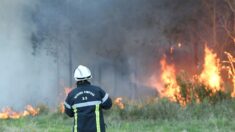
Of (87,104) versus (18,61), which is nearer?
(87,104)

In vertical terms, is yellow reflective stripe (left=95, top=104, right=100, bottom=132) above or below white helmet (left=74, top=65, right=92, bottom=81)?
below

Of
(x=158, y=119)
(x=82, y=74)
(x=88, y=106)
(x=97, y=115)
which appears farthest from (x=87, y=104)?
(x=158, y=119)

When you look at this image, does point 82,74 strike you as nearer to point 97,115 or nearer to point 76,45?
point 97,115

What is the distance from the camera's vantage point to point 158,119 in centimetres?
1403

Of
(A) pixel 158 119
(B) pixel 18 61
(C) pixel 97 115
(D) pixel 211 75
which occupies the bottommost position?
Answer: (A) pixel 158 119

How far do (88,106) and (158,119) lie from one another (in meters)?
7.25

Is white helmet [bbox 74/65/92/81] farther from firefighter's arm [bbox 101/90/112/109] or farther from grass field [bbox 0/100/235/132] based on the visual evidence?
grass field [bbox 0/100/235/132]

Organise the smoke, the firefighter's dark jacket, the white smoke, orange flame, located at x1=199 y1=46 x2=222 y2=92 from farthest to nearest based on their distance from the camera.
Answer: the smoke < the white smoke < orange flame, located at x1=199 y1=46 x2=222 y2=92 < the firefighter's dark jacket

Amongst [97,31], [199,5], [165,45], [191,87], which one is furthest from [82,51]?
[191,87]

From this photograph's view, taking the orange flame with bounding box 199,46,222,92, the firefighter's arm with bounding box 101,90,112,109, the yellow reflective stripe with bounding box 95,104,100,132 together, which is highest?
the orange flame with bounding box 199,46,222,92

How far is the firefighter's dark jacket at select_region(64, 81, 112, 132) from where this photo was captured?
6969 mm

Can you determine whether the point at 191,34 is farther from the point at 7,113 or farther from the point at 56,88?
the point at 7,113

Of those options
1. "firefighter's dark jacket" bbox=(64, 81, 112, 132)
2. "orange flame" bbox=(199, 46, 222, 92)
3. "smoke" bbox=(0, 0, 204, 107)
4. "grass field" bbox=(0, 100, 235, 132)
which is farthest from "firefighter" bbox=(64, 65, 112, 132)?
"smoke" bbox=(0, 0, 204, 107)

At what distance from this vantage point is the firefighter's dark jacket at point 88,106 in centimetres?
697
